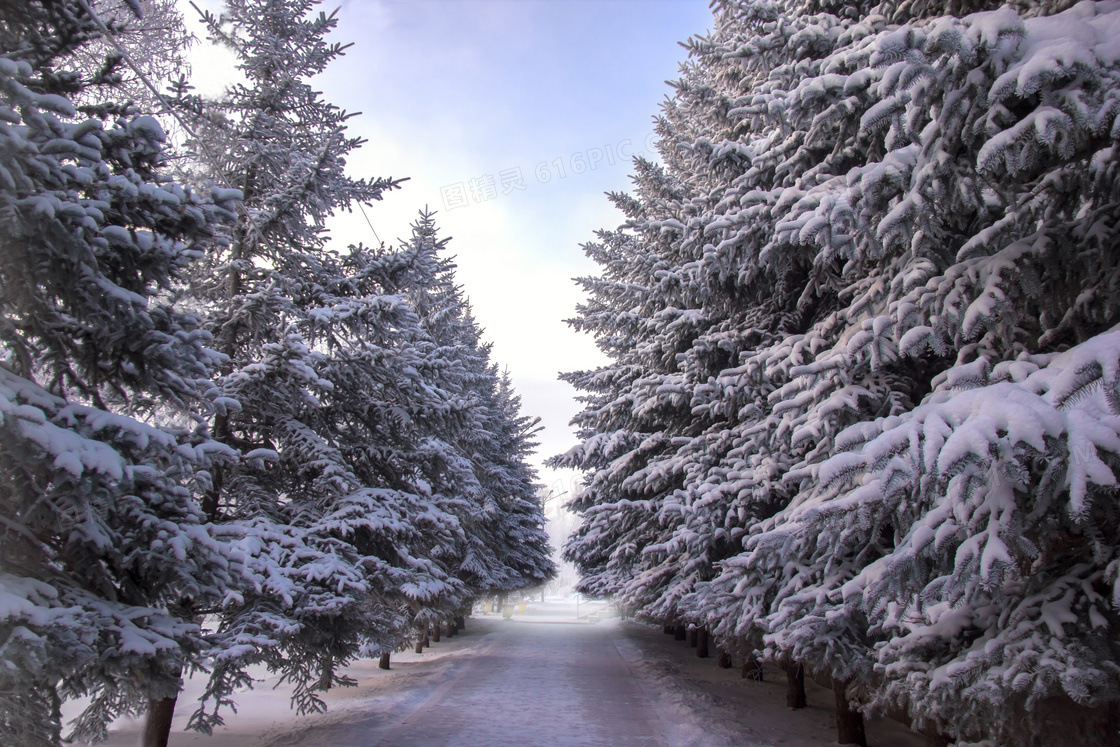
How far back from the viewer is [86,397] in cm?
467

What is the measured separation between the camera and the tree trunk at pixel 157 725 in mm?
6328

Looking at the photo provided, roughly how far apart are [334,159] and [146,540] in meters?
6.09

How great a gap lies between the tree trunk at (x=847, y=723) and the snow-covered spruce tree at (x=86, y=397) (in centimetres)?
703

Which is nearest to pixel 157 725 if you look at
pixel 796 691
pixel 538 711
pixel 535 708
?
pixel 538 711

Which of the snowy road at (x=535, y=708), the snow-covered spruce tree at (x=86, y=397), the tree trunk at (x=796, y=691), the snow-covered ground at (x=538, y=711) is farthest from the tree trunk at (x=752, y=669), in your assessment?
the snow-covered spruce tree at (x=86, y=397)

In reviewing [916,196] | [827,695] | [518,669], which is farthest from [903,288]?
[518,669]

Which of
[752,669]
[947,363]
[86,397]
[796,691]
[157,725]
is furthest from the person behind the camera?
[752,669]

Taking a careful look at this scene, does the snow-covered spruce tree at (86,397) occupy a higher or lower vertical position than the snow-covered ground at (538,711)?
higher

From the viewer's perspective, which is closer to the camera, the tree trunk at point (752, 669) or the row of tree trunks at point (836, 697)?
the row of tree trunks at point (836, 697)

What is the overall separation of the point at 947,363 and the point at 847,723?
4.71 meters

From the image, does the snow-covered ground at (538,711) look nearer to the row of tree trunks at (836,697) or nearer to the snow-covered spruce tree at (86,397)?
the row of tree trunks at (836,697)

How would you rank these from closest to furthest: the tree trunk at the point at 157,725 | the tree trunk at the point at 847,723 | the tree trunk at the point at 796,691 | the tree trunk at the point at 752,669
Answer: the tree trunk at the point at 157,725 < the tree trunk at the point at 847,723 < the tree trunk at the point at 796,691 < the tree trunk at the point at 752,669

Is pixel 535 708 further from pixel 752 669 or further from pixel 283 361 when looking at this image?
pixel 283 361

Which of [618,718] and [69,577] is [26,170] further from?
[618,718]
